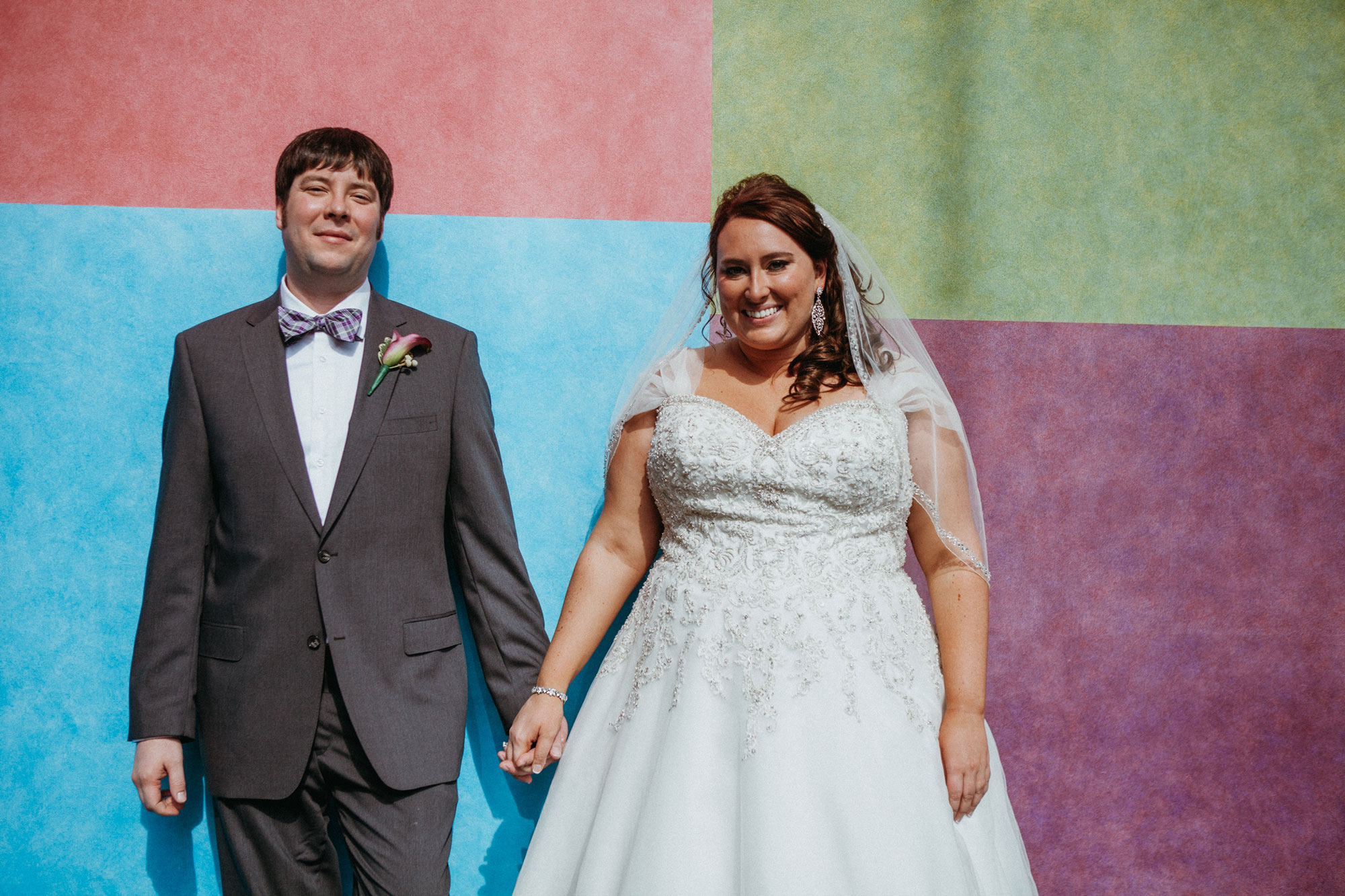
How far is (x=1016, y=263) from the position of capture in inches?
99.3

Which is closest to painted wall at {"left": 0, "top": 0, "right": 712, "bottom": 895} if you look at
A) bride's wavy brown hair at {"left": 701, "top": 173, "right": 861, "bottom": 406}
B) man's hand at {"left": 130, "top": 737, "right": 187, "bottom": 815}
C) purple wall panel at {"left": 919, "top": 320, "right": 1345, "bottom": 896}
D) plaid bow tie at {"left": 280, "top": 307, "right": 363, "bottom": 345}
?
man's hand at {"left": 130, "top": 737, "right": 187, "bottom": 815}

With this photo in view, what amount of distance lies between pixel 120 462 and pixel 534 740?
134 centimetres

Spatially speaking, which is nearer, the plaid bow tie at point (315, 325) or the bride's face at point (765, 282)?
the bride's face at point (765, 282)

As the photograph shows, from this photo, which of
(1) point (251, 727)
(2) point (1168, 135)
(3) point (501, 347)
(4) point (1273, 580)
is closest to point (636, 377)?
(3) point (501, 347)

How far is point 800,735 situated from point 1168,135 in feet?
6.78

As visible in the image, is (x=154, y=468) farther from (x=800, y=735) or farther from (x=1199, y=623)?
(x=1199, y=623)

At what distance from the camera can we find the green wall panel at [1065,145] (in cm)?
247

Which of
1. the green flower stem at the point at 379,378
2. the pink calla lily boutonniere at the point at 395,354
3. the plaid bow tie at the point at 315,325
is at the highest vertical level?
the plaid bow tie at the point at 315,325

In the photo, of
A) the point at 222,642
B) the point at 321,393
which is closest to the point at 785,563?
the point at 321,393

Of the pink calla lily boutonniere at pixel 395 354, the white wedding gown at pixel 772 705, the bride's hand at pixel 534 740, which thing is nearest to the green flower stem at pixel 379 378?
the pink calla lily boutonniere at pixel 395 354

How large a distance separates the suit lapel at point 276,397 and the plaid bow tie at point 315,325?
0.10ft

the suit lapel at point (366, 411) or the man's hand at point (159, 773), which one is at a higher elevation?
the suit lapel at point (366, 411)

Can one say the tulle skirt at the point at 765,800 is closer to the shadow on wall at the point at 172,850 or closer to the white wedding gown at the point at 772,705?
the white wedding gown at the point at 772,705

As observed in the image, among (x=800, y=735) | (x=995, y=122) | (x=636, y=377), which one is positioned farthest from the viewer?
(x=995, y=122)
